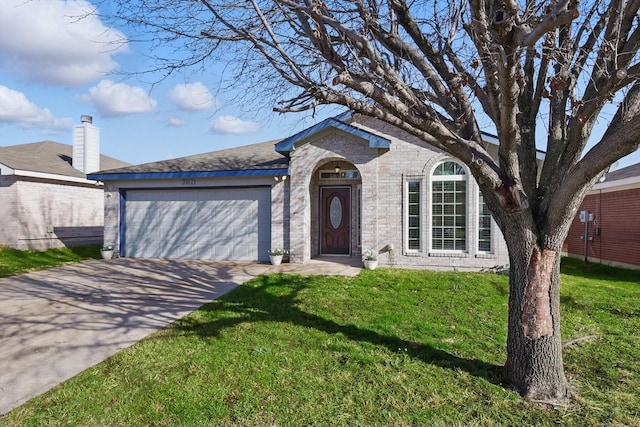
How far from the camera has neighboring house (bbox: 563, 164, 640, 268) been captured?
12156 mm

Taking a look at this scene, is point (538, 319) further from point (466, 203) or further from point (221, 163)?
point (221, 163)

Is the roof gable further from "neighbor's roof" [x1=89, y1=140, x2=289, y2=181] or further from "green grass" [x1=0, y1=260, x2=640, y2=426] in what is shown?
"green grass" [x1=0, y1=260, x2=640, y2=426]

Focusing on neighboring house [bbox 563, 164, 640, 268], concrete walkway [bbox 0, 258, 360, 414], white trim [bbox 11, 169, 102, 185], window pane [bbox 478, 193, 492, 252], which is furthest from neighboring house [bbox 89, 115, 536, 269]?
neighboring house [bbox 563, 164, 640, 268]

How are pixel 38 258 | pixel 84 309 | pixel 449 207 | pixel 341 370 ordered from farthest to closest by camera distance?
pixel 38 258, pixel 449 207, pixel 84 309, pixel 341 370

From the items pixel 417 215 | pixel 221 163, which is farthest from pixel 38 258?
pixel 417 215

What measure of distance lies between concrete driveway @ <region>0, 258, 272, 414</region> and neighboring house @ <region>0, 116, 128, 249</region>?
5.18m

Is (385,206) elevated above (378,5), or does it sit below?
below

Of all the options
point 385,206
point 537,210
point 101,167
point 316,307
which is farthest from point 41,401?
point 101,167

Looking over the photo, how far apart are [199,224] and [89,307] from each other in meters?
5.57

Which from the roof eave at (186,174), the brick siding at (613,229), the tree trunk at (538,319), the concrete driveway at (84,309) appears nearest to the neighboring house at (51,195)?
the roof eave at (186,174)

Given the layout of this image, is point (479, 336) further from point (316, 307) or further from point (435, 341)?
point (316, 307)

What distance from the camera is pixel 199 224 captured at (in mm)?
12078

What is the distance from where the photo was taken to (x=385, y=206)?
10539 mm

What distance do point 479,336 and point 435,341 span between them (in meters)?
0.76
